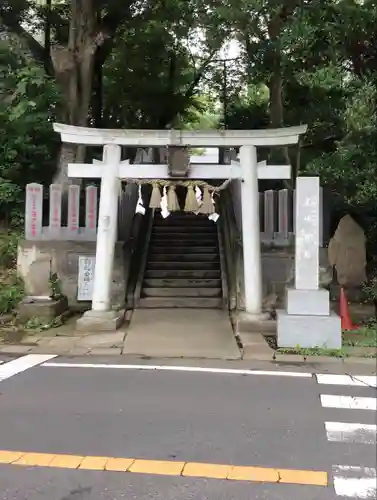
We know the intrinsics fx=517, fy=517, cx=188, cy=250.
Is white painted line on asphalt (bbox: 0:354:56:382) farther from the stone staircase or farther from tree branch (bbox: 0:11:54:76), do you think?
tree branch (bbox: 0:11:54:76)

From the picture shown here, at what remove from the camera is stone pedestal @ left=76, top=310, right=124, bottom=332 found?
9.61 m

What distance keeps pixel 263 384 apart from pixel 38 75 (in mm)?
9262

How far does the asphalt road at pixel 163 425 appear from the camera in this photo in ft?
12.5

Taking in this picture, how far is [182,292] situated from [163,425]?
7044 millimetres

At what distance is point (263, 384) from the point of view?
6383mm

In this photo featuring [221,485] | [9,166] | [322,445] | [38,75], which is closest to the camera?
[221,485]

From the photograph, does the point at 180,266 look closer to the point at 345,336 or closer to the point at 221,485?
the point at 345,336

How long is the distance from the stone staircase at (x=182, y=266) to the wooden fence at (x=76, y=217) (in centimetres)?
176

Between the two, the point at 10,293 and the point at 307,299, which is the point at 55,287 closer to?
the point at 10,293

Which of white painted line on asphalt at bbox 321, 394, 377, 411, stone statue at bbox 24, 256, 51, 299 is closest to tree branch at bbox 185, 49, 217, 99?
stone statue at bbox 24, 256, 51, 299

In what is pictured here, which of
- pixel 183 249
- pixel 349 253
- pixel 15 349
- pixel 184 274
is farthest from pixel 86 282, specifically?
pixel 349 253

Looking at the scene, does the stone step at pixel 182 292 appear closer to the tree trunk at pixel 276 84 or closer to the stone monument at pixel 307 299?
the stone monument at pixel 307 299

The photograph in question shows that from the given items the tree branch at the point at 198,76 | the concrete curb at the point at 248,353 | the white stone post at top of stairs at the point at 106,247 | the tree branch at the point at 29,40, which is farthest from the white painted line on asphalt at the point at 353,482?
the tree branch at the point at 198,76

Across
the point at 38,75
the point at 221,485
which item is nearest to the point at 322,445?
the point at 221,485
